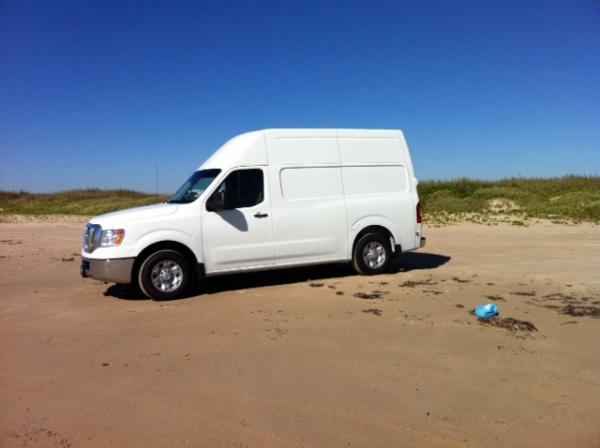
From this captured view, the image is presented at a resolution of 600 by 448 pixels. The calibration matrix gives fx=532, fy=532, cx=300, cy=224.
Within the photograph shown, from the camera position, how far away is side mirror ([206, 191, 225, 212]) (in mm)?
8125

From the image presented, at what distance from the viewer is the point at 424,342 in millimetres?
5391

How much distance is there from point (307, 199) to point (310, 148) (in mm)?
904

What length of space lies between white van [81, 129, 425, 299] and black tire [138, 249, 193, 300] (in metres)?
0.01

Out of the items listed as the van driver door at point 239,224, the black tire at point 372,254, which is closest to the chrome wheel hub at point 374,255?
Result: the black tire at point 372,254

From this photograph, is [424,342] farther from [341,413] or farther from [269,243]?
[269,243]

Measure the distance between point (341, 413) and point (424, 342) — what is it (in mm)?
1876

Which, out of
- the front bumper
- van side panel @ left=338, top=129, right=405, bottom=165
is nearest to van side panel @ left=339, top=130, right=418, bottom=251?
van side panel @ left=338, top=129, right=405, bottom=165

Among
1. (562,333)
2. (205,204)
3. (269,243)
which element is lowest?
(562,333)

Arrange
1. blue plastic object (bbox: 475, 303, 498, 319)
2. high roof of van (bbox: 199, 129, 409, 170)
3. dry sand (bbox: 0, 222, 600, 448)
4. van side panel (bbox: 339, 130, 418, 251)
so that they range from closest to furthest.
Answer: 1. dry sand (bbox: 0, 222, 600, 448)
2. blue plastic object (bbox: 475, 303, 498, 319)
3. high roof of van (bbox: 199, 129, 409, 170)
4. van side panel (bbox: 339, 130, 418, 251)

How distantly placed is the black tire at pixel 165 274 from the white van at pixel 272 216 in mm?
14

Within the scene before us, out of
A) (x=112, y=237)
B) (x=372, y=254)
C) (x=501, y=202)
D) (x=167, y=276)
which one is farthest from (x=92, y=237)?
(x=501, y=202)

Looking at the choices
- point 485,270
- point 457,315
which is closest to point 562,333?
point 457,315

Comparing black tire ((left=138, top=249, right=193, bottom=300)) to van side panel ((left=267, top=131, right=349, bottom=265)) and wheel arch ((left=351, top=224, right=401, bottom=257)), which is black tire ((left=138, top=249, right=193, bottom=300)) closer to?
van side panel ((left=267, top=131, right=349, bottom=265))

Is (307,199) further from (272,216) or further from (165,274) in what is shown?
(165,274)
